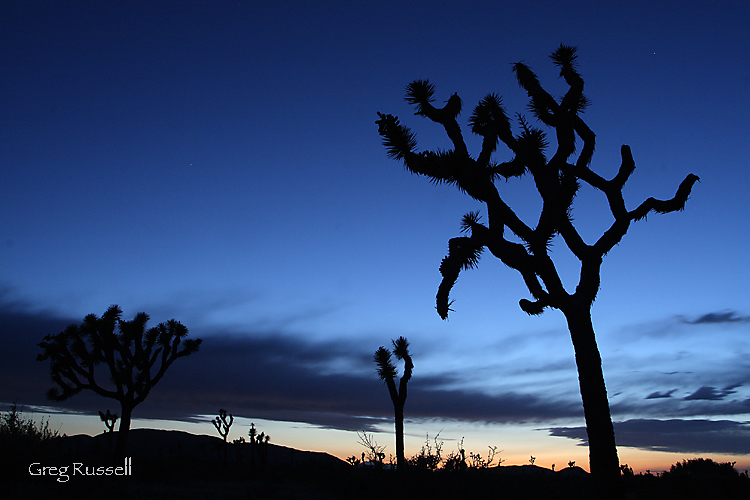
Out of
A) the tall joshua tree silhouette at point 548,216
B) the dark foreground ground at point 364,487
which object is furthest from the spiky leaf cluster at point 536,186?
the dark foreground ground at point 364,487

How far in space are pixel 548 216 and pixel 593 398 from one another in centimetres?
278

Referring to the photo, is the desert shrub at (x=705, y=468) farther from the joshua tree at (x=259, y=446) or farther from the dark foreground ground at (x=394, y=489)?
the joshua tree at (x=259, y=446)

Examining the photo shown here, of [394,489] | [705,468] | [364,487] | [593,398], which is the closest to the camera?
[593,398]

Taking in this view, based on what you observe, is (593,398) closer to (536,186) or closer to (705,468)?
(536,186)

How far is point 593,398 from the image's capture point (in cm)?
675

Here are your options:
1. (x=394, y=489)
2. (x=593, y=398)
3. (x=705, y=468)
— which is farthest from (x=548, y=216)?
(x=705, y=468)

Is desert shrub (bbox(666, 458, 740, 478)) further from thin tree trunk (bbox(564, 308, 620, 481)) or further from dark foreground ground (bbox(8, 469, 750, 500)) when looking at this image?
thin tree trunk (bbox(564, 308, 620, 481))

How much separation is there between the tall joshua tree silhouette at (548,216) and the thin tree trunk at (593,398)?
1 centimetres

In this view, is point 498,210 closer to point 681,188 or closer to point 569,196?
point 569,196

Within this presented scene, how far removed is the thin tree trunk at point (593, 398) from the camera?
254 inches
